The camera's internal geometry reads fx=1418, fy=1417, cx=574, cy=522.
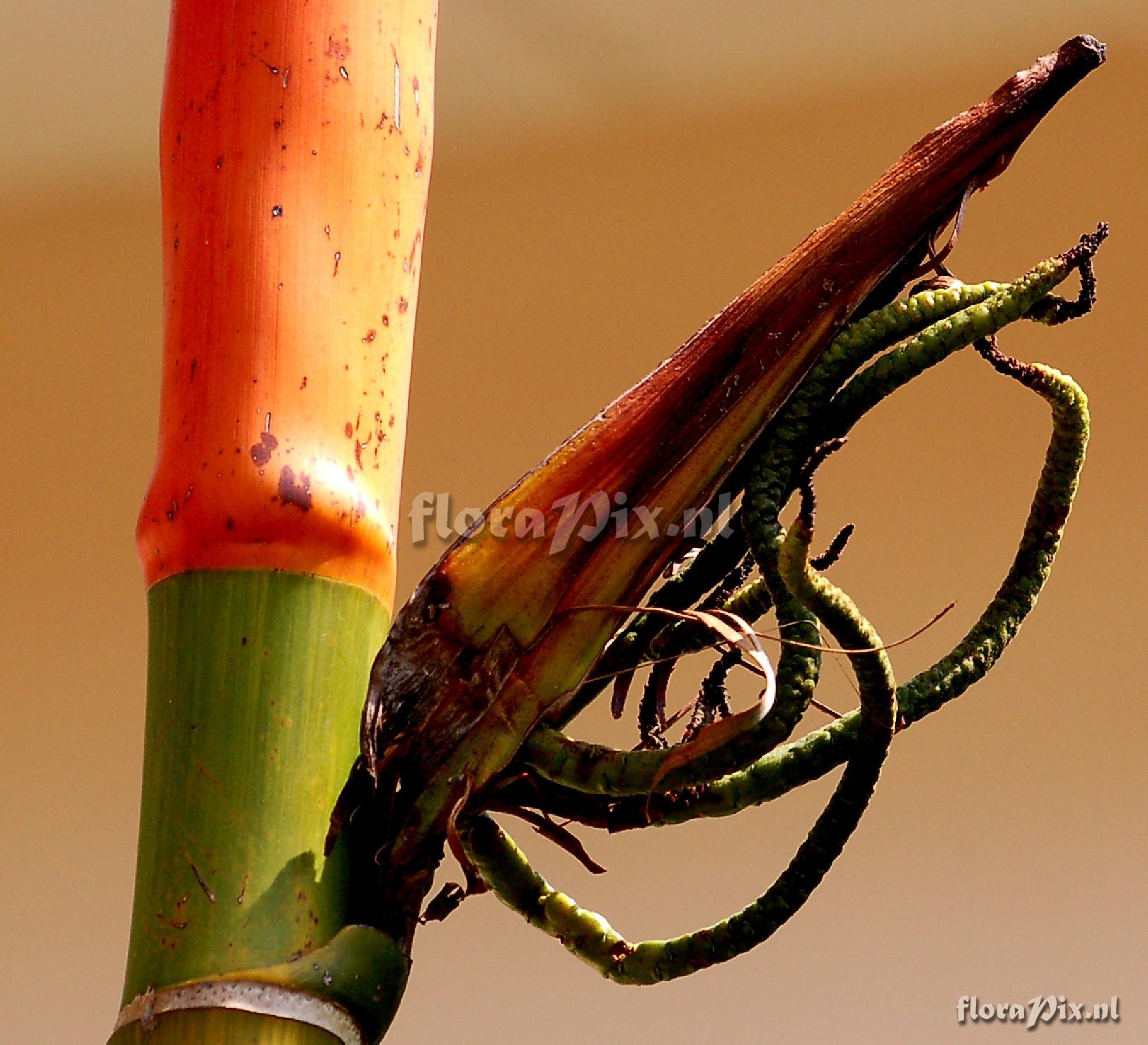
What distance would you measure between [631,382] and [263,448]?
0.95m

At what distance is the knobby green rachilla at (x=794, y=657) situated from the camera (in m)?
0.30

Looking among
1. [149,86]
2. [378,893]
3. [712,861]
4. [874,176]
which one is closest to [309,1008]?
[378,893]

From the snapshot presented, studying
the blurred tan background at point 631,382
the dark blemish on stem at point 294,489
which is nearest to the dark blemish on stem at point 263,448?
the dark blemish on stem at point 294,489

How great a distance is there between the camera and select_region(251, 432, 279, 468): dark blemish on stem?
1.04 feet

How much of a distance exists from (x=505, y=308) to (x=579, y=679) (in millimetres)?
1078

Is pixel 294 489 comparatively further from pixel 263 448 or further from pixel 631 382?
pixel 631 382

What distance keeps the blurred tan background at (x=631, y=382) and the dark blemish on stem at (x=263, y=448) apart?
852mm

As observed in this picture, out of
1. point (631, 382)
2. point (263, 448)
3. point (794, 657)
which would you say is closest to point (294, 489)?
point (263, 448)

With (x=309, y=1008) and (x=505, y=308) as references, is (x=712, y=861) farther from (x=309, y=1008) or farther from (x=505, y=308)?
(x=309, y=1008)

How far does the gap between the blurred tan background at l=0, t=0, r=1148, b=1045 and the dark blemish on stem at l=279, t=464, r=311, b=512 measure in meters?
0.85

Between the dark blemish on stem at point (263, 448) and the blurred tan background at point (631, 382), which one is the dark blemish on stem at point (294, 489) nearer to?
the dark blemish on stem at point (263, 448)

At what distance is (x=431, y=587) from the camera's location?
12.0 inches

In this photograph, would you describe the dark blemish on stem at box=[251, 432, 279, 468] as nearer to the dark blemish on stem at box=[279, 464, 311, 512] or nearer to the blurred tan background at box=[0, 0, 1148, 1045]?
the dark blemish on stem at box=[279, 464, 311, 512]

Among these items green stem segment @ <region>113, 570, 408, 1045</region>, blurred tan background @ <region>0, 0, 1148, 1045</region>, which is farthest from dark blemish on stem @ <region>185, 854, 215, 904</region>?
blurred tan background @ <region>0, 0, 1148, 1045</region>
